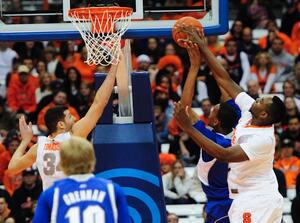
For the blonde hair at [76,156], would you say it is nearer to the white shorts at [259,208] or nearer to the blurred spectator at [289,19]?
the white shorts at [259,208]

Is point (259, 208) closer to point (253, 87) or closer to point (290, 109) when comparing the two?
point (253, 87)

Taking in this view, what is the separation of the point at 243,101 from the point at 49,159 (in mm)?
1858

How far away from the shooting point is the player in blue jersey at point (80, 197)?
5.73m

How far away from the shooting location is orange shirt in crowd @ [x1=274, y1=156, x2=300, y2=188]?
41.5 ft

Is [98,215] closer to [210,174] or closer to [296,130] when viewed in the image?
[210,174]

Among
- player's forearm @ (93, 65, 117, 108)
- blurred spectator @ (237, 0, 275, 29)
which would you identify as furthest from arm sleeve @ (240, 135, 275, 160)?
blurred spectator @ (237, 0, 275, 29)

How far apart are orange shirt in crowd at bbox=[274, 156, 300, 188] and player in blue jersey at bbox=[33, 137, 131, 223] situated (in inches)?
278

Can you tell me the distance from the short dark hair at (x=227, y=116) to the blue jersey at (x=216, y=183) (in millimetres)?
Result: 106

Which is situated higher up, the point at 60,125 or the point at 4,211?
the point at 60,125

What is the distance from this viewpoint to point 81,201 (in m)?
5.79

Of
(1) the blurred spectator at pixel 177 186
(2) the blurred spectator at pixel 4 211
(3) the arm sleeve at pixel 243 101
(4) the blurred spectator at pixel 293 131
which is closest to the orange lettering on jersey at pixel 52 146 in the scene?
(3) the arm sleeve at pixel 243 101

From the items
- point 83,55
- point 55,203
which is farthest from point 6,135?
point 55,203

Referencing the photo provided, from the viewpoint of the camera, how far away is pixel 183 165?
12.4 m

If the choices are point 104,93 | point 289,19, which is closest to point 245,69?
point 289,19
